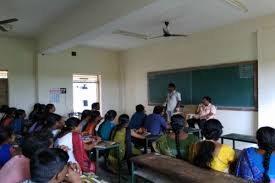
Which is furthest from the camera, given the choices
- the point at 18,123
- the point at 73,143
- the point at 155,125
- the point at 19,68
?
the point at 19,68

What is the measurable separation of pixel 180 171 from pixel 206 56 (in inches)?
171

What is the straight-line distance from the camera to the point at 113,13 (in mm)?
3615

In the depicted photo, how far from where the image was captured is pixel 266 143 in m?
1.86

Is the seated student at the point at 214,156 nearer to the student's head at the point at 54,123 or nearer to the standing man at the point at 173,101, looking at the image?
the student's head at the point at 54,123

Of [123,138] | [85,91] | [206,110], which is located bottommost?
[123,138]

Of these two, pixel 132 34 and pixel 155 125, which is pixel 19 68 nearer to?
pixel 132 34

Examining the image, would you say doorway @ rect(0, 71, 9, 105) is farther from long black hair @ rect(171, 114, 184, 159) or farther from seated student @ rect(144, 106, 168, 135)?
long black hair @ rect(171, 114, 184, 159)

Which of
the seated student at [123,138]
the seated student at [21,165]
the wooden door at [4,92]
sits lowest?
the seated student at [123,138]

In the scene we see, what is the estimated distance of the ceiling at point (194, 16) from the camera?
13.4 feet

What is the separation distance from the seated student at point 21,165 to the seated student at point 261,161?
1.64m

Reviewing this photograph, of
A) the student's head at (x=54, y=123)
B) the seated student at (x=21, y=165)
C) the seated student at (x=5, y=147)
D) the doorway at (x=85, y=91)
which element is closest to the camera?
the seated student at (x=21, y=165)

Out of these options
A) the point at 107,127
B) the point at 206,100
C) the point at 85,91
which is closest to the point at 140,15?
the point at 107,127

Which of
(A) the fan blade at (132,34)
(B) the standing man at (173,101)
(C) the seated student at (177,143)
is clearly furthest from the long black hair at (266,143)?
(A) the fan blade at (132,34)

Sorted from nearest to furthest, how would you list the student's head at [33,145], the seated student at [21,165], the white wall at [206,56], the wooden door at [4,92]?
the seated student at [21,165]
the student's head at [33,145]
the white wall at [206,56]
the wooden door at [4,92]
